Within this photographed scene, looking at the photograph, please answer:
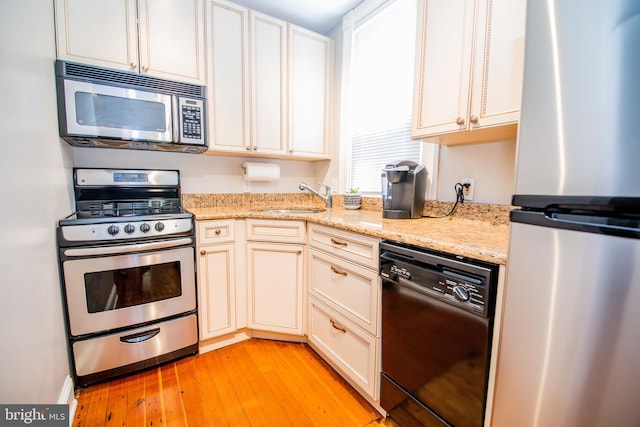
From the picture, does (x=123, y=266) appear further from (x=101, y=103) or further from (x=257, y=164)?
(x=257, y=164)

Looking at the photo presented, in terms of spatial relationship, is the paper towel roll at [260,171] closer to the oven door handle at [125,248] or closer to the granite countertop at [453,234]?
the granite countertop at [453,234]

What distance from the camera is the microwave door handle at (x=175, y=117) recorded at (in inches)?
68.1

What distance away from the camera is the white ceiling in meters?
2.07

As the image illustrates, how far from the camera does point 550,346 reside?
666 millimetres

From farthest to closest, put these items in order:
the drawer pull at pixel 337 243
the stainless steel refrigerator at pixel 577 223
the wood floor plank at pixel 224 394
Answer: the drawer pull at pixel 337 243, the wood floor plank at pixel 224 394, the stainless steel refrigerator at pixel 577 223

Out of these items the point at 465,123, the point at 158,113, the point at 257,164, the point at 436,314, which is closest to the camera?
the point at 436,314

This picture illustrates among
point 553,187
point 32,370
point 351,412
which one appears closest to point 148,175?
point 32,370

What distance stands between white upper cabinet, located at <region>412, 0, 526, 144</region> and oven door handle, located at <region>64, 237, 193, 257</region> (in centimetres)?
148

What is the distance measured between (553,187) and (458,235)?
0.45 m

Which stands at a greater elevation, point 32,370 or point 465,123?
point 465,123

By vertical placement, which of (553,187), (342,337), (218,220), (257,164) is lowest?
(342,337)

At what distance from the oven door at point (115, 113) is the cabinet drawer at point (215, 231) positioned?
601mm

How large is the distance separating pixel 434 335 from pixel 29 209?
1.62 m

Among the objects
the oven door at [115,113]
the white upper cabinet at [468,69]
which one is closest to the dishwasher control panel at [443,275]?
the white upper cabinet at [468,69]
